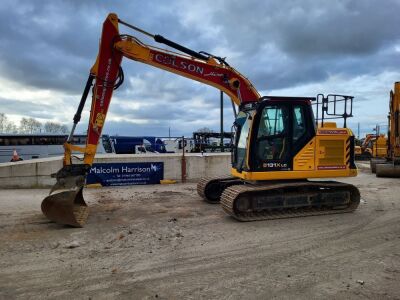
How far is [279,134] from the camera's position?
853 cm

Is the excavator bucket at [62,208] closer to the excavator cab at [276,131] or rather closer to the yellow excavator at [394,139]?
the excavator cab at [276,131]

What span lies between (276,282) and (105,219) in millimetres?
4676

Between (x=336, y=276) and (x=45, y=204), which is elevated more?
(x=45, y=204)

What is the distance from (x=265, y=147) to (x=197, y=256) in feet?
11.4

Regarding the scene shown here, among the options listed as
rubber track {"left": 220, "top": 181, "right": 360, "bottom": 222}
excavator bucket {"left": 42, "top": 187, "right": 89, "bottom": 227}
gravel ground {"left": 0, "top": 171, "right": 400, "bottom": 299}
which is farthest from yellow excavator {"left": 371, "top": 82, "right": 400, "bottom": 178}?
excavator bucket {"left": 42, "top": 187, "right": 89, "bottom": 227}

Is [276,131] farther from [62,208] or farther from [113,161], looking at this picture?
[113,161]

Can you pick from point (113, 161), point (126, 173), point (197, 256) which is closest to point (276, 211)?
point (197, 256)

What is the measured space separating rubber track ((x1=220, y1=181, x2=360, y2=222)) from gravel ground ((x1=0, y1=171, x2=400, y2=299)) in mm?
211

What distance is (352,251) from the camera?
6078mm

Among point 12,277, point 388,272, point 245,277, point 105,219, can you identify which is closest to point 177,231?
point 105,219

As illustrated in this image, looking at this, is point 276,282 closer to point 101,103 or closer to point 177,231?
point 177,231

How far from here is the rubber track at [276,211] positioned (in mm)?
8125

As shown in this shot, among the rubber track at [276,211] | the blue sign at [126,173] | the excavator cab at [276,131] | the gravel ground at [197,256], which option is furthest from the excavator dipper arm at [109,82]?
the blue sign at [126,173]

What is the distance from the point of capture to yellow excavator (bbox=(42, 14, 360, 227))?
27.3ft
